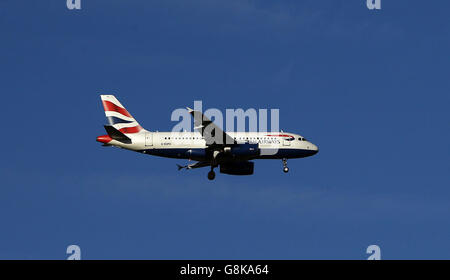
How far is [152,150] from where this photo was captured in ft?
384

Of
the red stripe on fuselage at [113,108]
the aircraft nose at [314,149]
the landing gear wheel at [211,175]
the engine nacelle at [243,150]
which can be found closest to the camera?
the engine nacelle at [243,150]

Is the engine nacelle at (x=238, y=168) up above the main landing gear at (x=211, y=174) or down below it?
above

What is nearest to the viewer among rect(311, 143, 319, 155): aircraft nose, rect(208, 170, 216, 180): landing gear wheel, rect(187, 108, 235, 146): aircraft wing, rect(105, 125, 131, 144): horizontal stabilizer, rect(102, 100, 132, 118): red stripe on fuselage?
rect(187, 108, 235, 146): aircraft wing

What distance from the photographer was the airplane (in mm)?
112812

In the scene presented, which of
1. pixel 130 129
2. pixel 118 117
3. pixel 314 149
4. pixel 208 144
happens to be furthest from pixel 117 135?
pixel 314 149

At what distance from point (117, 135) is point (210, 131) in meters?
12.7

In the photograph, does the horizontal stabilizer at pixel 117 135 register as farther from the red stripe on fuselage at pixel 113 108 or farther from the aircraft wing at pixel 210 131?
the aircraft wing at pixel 210 131

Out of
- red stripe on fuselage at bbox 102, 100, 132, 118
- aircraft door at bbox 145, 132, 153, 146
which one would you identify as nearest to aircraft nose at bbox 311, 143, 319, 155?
aircraft door at bbox 145, 132, 153, 146

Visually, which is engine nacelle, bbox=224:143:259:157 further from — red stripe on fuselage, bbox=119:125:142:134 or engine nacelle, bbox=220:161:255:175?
red stripe on fuselage, bbox=119:125:142:134

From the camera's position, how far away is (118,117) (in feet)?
397

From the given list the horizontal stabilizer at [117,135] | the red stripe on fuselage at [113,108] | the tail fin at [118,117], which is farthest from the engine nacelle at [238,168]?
the red stripe on fuselage at [113,108]

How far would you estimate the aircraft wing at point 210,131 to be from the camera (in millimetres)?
107275
